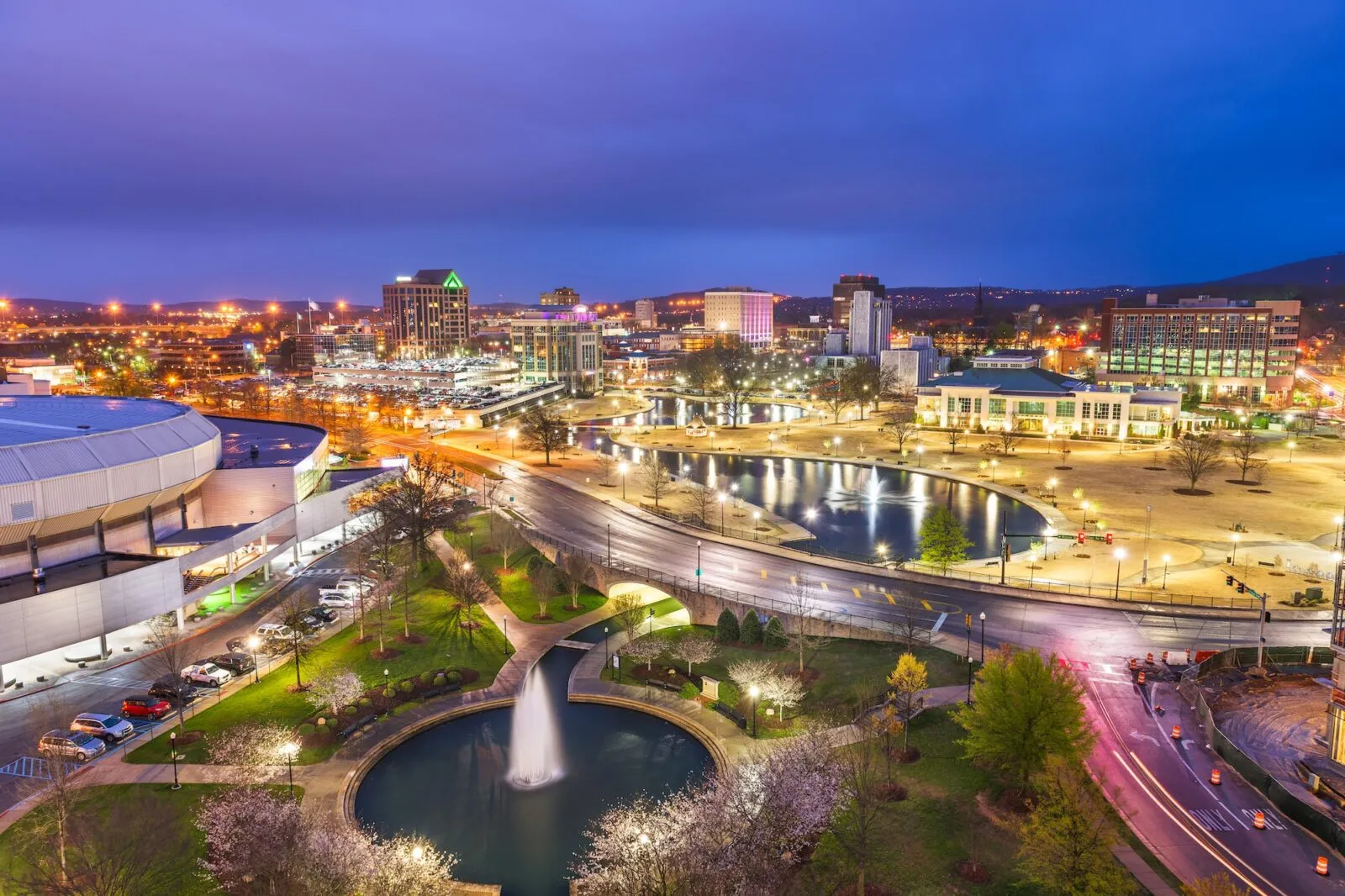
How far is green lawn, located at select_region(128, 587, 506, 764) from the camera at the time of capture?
114 feet

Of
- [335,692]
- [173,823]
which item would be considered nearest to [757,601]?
[335,692]

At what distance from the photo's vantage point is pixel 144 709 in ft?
121

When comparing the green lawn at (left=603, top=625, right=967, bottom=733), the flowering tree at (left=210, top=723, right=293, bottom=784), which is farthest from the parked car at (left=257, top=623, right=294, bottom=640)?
the green lawn at (left=603, top=625, right=967, bottom=733)

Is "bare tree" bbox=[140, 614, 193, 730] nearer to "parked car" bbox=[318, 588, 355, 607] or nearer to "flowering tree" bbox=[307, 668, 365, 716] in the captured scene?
"flowering tree" bbox=[307, 668, 365, 716]

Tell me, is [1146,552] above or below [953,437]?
→ below

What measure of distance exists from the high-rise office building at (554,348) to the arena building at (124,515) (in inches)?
4673

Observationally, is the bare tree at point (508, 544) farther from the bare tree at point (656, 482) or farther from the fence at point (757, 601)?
the bare tree at point (656, 482)

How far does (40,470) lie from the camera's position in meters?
43.0

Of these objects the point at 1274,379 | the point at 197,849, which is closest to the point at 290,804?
the point at 197,849

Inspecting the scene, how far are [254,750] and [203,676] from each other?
943 centimetres

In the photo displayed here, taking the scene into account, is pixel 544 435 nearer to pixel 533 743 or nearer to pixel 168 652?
pixel 168 652

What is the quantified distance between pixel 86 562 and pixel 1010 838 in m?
49.3

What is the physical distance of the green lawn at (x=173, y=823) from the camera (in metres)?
26.5

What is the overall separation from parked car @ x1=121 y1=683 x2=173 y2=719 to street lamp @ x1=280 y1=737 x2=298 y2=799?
816cm
